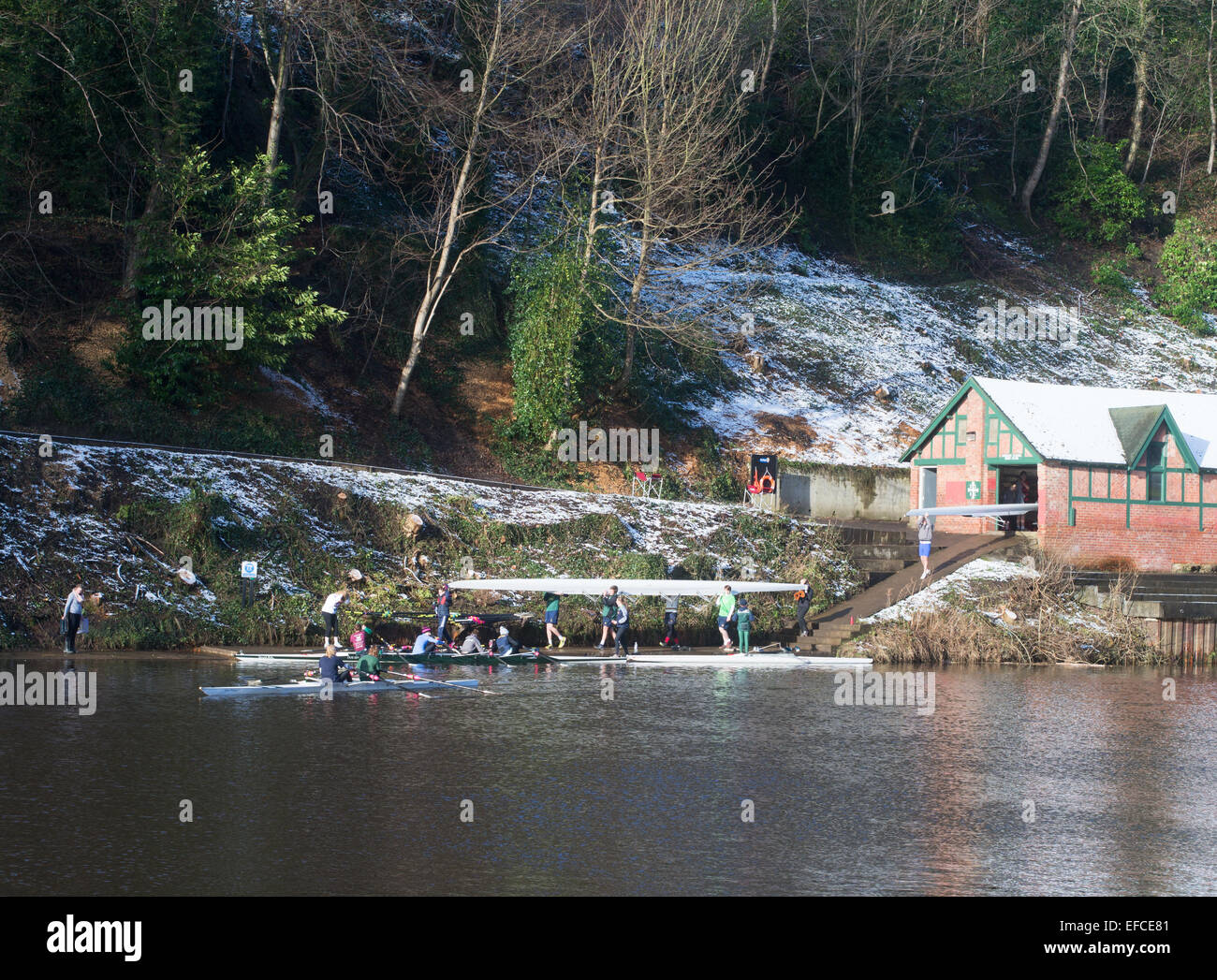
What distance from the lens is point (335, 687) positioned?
24188mm

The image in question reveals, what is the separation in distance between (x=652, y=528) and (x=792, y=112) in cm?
3402

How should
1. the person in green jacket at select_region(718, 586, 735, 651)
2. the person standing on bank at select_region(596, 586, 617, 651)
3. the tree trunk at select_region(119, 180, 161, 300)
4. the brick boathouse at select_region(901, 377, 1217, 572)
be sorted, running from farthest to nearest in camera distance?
the brick boathouse at select_region(901, 377, 1217, 572) → the tree trunk at select_region(119, 180, 161, 300) → the person in green jacket at select_region(718, 586, 735, 651) → the person standing on bank at select_region(596, 586, 617, 651)

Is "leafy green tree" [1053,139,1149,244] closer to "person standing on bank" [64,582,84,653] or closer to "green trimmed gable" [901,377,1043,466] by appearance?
"green trimmed gable" [901,377,1043,466]

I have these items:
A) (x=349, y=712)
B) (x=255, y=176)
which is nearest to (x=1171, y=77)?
(x=255, y=176)

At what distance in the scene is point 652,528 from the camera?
4031 centimetres

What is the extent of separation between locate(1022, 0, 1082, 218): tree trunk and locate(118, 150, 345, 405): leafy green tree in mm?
47628

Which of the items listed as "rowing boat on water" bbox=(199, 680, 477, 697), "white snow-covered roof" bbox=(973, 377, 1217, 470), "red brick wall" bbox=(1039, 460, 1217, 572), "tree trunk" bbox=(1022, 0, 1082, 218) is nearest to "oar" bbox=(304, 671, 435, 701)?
"rowing boat on water" bbox=(199, 680, 477, 697)

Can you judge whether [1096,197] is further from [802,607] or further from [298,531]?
[298,531]

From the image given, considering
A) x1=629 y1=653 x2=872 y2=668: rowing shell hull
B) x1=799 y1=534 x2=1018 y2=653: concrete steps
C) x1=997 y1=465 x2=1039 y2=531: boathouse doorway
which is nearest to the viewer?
x1=629 y1=653 x2=872 y2=668: rowing shell hull

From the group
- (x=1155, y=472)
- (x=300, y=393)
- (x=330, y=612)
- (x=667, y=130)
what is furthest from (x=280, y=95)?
(x=1155, y=472)

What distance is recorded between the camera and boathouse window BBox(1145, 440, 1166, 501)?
41.8 metres

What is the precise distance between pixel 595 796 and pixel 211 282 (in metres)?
27.7
